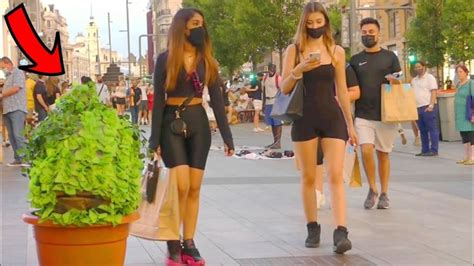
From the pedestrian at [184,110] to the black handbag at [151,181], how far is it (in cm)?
15

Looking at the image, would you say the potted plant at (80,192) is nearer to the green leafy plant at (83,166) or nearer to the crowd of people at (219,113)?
the green leafy plant at (83,166)

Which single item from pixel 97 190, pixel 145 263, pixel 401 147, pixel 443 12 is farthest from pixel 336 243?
pixel 443 12

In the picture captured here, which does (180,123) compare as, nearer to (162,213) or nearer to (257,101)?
(162,213)

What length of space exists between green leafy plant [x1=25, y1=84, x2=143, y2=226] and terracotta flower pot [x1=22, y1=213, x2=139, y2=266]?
0.07 m

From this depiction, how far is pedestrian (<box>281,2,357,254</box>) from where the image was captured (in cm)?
670

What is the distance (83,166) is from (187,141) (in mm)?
1616

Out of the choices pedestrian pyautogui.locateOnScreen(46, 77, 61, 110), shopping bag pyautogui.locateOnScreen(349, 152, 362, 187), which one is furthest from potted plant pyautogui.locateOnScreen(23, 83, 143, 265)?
pedestrian pyautogui.locateOnScreen(46, 77, 61, 110)

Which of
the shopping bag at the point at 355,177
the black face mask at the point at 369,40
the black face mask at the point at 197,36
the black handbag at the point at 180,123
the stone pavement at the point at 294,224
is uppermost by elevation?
the black face mask at the point at 369,40

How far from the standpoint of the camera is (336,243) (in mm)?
6430

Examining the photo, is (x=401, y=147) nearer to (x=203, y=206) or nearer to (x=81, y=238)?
(x=203, y=206)

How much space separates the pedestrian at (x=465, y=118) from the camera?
14.1m

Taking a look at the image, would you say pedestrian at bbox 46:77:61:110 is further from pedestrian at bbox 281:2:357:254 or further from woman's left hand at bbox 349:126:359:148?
pedestrian at bbox 281:2:357:254

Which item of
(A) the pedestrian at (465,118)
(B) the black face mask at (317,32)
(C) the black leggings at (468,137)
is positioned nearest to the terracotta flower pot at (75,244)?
(B) the black face mask at (317,32)

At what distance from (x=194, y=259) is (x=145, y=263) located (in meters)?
0.44
